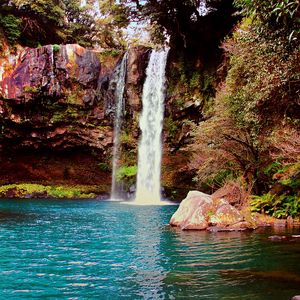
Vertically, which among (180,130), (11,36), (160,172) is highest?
(11,36)

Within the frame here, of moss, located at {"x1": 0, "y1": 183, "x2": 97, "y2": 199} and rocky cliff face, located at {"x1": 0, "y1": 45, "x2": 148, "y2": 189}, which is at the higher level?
rocky cliff face, located at {"x1": 0, "y1": 45, "x2": 148, "y2": 189}

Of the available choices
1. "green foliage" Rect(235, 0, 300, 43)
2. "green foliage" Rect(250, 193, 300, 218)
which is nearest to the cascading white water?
"green foliage" Rect(250, 193, 300, 218)

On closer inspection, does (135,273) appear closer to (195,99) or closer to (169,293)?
(169,293)

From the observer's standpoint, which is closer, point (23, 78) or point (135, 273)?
point (135, 273)

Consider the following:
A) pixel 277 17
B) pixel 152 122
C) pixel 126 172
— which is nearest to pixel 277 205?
pixel 277 17

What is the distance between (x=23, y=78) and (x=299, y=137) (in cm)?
2404

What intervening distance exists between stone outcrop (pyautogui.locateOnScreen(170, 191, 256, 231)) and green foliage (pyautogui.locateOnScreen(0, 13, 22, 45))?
24.5 metres

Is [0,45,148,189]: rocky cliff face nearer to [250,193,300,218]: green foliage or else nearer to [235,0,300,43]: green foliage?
[250,193,300,218]: green foliage

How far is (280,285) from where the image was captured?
698cm

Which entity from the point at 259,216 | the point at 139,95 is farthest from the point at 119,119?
the point at 259,216

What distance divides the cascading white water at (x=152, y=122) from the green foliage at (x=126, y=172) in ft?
1.50

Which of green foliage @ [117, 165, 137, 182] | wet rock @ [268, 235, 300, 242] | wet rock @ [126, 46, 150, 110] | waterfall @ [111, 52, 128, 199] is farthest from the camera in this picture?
waterfall @ [111, 52, 128, 199]

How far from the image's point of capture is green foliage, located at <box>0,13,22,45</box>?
108 ft

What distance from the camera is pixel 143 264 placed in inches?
341
